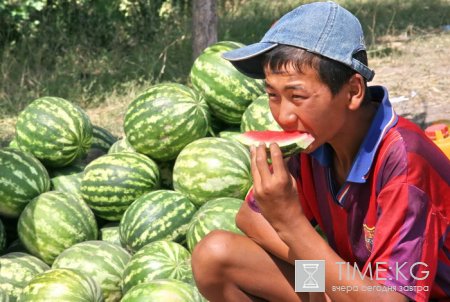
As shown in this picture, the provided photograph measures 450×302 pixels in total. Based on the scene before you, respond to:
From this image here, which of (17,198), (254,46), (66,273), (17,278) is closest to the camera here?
(254,46)

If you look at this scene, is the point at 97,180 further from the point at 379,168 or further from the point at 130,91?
the point at 130,91

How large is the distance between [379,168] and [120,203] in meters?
2.17

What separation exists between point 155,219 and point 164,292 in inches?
31.7

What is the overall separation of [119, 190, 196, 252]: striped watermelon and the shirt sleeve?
6.13 feet

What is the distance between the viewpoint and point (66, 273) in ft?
12.9

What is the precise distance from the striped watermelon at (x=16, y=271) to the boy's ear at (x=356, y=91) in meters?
2.18

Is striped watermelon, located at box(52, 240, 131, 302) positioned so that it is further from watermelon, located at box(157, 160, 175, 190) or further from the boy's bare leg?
the boy's bare leg

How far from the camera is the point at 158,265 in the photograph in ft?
13.3

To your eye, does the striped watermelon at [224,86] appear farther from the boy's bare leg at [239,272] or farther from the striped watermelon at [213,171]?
the boy's bare leg at [239,272]

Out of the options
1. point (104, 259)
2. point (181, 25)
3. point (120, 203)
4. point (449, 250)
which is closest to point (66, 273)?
point (104, 259)

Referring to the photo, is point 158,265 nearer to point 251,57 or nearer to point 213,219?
point 213,219

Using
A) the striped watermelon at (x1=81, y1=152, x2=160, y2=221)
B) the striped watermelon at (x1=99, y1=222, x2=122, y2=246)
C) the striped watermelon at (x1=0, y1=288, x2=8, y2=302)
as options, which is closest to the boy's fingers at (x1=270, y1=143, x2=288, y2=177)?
the striped watermelon at (x1=0, y1=288, x2=8, y2=302)

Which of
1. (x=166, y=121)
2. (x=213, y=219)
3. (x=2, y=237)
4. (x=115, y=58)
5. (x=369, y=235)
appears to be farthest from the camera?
(x=115, y=58)

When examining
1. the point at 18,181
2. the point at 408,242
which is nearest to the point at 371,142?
the point at 408,242
